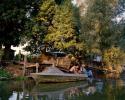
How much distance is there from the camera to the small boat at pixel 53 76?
34.2m

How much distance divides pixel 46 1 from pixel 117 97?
19829 mm

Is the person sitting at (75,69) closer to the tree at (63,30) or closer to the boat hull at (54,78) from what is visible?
the tree at (63,30)

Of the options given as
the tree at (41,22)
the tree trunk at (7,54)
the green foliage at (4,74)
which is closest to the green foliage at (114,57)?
the tree at (41,22)

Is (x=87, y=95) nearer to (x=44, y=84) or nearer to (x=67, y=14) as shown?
(x=44, y=84)

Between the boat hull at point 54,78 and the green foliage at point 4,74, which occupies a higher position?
the green foliage at point 4,74

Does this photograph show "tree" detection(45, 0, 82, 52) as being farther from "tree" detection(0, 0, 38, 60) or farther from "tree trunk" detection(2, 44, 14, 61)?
"tree trunk" detection(2, 44, 14, 61)

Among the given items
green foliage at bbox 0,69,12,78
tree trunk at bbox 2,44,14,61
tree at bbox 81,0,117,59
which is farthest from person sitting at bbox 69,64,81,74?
tree trunk at bbox 2,44,14,61

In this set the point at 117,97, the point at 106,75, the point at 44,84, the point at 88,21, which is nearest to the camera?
the point at 117,97

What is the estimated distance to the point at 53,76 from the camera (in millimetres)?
34812

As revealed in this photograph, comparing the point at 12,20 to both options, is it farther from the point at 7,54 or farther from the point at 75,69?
the point at 75,69

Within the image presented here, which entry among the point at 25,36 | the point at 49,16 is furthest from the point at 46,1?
the point at 25,36

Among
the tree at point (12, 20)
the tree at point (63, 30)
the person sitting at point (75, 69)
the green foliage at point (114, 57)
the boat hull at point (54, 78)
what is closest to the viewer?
the boat hull at point (54, 78)

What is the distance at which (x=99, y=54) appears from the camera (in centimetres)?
4303

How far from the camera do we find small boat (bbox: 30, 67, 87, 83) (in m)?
34.2
